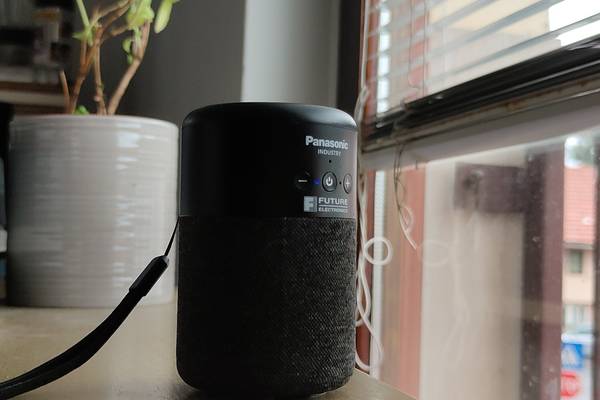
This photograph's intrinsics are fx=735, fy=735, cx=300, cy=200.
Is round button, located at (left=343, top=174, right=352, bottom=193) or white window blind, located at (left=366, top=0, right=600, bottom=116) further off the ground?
white window blind, located at (left=366, top=0, right=600, bottom=116)

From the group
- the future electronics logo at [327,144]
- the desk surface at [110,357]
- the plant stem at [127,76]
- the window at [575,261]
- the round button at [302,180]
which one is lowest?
the desk surface at [110,357]

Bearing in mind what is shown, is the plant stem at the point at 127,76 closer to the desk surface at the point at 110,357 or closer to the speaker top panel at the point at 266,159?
the desk surface at the point at 110,357

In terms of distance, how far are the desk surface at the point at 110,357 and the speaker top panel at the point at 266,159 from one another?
11 centimetres

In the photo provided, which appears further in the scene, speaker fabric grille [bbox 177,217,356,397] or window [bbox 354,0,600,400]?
window [bbox 354,0,600,400]

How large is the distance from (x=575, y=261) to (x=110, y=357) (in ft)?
1.20

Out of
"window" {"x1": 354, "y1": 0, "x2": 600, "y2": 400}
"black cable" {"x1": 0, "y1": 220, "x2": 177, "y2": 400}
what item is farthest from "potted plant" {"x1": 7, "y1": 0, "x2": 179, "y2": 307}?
"black cable" {"x1": 0, "y1": 220, "x2": 177, "y2": 400}

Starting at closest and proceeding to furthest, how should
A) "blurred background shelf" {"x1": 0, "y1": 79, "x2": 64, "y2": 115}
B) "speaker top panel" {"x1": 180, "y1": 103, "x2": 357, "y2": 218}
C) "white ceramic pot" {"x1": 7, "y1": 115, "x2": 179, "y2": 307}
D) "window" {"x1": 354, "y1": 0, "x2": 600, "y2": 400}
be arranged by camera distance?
"speaker top panel" {"x1": 180, "y1": 103, "x2": 357, "y2": 218}
"window" {"x1": 354, "y1": 0, "x2": 600, "y2": 400}
"white ceramic pot" {"x1": 7, "y1": 115, "x2": 179, "y2": 307}
"blurred background shelf" {"x1": 0, "y1": 79, "x2": 64, "y2": 115}

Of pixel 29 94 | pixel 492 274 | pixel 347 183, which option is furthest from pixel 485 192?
pixel 29 94

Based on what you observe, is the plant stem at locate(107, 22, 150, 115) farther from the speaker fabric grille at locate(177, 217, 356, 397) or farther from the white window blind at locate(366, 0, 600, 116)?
the speaker fabric grille at locate(177, 217, 356, 397)

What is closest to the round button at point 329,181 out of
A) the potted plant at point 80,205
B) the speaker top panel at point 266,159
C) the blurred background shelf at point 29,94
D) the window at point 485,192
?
the speaker top panel at point 266,159

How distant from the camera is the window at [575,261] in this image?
0.58 meters

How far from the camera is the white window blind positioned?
0.59 metres

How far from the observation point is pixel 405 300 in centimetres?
84

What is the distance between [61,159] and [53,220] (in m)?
0.07
